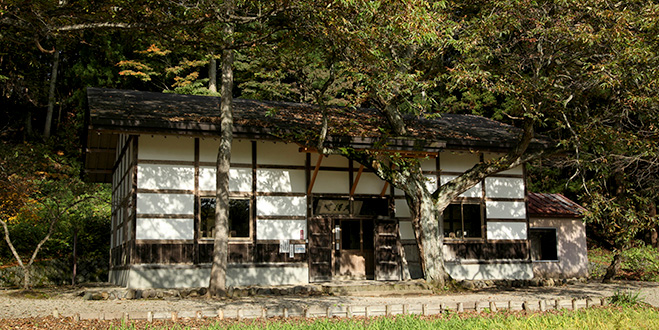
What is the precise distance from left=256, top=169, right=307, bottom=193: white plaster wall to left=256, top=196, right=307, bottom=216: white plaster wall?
0.20 metres

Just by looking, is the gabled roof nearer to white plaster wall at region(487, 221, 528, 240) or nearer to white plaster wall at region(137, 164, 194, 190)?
white plaster wall at region(137, 164, 194, 190)

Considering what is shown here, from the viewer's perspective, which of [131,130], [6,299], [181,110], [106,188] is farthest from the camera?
[106,188]

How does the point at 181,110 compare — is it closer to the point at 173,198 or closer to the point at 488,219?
the point at 173,198

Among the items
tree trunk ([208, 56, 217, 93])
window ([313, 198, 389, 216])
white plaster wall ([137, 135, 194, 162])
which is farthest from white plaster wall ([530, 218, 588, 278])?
tree trunk ([208, 56, 217, 93])

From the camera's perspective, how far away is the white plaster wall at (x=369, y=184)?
630 inches

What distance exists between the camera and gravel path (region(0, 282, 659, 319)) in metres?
10.1

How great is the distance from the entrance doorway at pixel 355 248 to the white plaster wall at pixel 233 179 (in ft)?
8.92

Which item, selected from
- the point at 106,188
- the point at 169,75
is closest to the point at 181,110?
the point at 106,188

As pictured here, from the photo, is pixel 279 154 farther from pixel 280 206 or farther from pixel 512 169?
pixel 512 169

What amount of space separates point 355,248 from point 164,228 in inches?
202

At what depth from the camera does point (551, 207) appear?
19.3m

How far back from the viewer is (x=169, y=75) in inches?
1129

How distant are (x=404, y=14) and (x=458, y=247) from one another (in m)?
8.44

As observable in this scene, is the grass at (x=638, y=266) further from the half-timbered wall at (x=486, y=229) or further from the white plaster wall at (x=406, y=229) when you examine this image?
the white plaster wall at (x=406, y=229)
